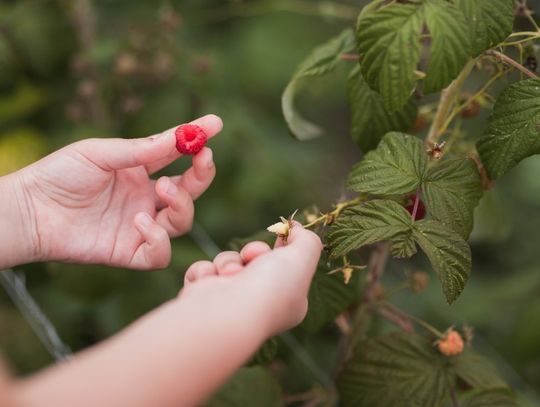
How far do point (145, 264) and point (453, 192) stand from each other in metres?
0.44

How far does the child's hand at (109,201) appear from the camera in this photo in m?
0.89

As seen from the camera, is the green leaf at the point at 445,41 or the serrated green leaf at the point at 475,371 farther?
the serrated green leaf at the point at 475,371

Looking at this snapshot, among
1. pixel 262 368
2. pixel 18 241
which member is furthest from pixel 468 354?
pixel 18 241

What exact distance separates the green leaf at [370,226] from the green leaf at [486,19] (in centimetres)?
21

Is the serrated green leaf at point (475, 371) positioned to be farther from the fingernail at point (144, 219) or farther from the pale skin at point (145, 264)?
the fingernail at point (144, 219)

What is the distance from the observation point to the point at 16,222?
94 cm

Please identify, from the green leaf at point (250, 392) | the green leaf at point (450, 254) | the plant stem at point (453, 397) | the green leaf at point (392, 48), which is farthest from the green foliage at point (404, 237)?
the green leaf at point (250, 392)

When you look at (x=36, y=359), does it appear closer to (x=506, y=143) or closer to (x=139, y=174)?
(x=139, y=174)

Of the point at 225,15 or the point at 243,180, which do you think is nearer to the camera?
the point at 243,180

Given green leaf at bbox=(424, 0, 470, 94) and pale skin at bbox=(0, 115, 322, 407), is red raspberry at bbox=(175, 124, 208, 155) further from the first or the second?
green leaf at bbox=(424, 0, 470, 94)

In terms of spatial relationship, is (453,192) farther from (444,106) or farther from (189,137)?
(189,137)

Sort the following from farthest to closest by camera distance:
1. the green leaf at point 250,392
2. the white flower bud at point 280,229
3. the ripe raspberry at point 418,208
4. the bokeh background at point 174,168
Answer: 1. the bokeh background at point 174,168
2. the green leaf at point 250,392
3. the ripe raspberry at point 418,208
4. the white flower bud at point 280,229

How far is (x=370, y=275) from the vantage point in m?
1.02

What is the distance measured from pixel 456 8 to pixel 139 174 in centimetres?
51
